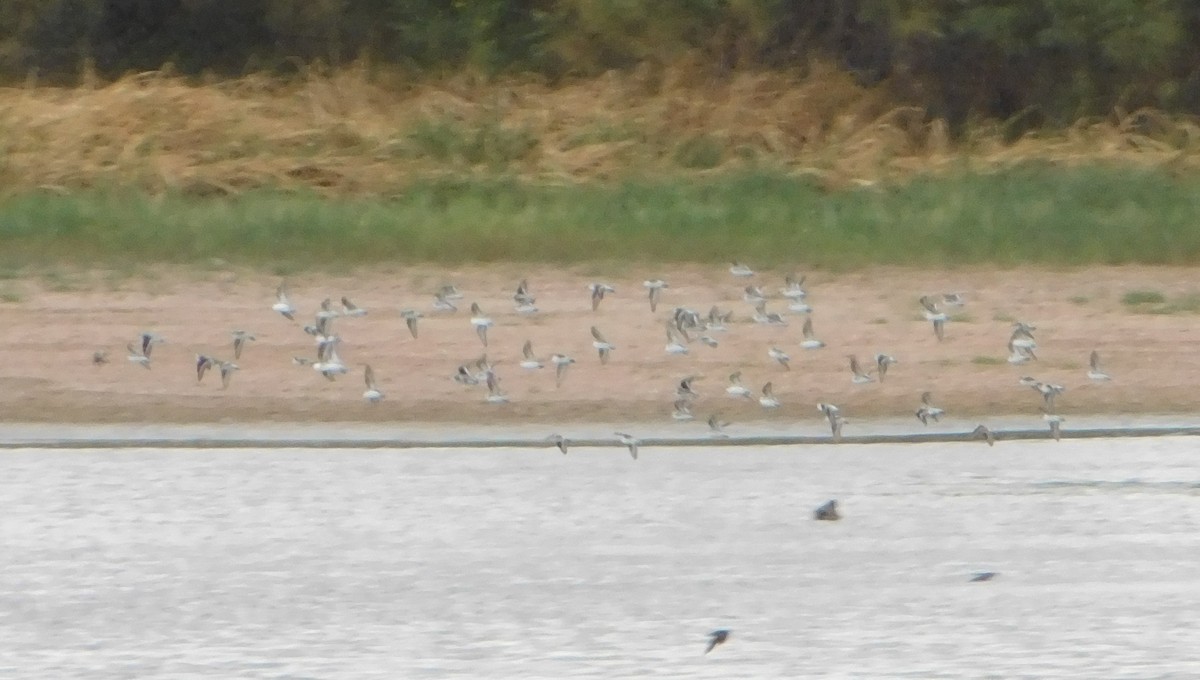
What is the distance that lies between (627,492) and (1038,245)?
8.77 m

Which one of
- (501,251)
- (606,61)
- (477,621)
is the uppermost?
(606,61)

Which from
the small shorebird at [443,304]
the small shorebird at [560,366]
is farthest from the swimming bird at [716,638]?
the small shorebird at [443,304]

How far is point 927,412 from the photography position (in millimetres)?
10086

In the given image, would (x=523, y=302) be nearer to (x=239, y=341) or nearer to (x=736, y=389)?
(x=239, y=341)

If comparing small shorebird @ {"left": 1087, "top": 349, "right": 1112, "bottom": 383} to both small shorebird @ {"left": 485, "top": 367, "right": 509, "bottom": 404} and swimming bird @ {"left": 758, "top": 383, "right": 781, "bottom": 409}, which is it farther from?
small shorebird @ {"left": 485, "top": 367, "right": 509, "bottom": 404}

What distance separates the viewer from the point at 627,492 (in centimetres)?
857

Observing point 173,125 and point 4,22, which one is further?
point 4,22

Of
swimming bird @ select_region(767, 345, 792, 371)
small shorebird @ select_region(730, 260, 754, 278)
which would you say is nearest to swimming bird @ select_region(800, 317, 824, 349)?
swimming bird @ select_region(767, 345, 792, 371)

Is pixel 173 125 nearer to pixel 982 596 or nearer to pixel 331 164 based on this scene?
pixel 331 164

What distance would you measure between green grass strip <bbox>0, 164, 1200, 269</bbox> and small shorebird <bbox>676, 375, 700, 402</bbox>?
16.2 feet

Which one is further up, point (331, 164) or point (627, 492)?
point (331, 164)

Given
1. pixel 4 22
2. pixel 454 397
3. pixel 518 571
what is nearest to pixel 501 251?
pixel 454 397

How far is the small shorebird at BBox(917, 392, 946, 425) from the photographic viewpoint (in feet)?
33.1

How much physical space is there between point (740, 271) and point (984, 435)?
508 centimetres
